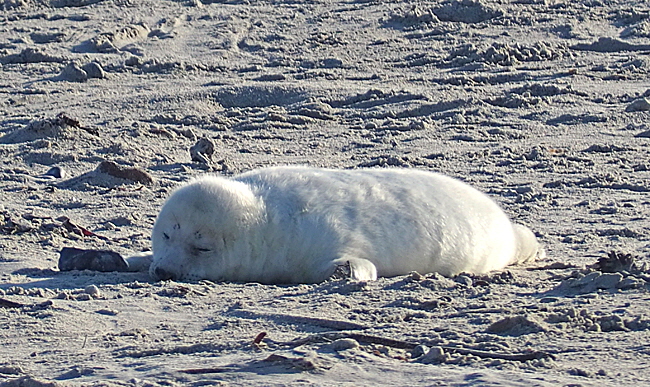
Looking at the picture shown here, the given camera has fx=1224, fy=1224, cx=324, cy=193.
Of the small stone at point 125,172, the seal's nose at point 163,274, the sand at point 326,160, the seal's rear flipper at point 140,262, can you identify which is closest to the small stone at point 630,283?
the sand at point 326,160

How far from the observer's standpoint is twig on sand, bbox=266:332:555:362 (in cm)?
374

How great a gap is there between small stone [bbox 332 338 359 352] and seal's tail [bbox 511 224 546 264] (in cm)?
240

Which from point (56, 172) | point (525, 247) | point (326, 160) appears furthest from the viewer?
point (326, 160)

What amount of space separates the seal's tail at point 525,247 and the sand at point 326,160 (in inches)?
4.5

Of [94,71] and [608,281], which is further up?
[608,281]

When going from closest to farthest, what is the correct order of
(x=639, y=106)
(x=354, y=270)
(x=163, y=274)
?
(x=354, y=270)
(x=163, y=274)
(x=639, y=106)

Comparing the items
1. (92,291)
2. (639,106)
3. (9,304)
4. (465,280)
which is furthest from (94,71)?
(465,280)

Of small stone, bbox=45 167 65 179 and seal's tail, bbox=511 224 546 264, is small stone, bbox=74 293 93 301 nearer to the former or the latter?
seal's tail, bbox=511 224 546 264

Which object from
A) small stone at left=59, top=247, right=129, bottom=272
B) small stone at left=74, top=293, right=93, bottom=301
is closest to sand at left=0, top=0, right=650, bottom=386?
small stone at left=74, top=293, right=93, bottom=301

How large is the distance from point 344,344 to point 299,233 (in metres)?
1.73

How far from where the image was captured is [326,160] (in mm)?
9227

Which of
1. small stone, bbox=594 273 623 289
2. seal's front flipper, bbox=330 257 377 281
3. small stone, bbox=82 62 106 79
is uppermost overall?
small stone, bbox=594 273 623 289

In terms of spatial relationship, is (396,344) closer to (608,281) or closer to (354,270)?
(608,281)

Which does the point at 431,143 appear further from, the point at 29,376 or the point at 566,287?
the point at 29,376
